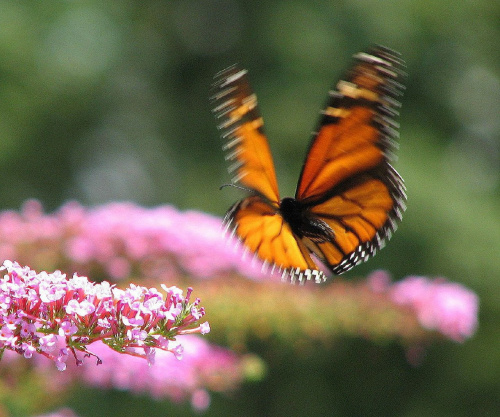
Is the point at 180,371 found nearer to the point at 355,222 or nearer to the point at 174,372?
the point at 174,372

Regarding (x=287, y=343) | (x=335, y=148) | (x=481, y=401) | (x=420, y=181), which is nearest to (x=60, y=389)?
(x=287, y=343)

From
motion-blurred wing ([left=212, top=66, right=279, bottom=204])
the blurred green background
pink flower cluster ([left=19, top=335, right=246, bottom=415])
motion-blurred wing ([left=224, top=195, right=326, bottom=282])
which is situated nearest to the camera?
motion-blurred wing ([left=212, top=66, right=279, bottom=204])

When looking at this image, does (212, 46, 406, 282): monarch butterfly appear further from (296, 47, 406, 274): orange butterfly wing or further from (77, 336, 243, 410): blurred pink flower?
(77, 336, 243, 410): blurred pink flower

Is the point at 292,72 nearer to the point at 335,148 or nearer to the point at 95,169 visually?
the point at 95,169

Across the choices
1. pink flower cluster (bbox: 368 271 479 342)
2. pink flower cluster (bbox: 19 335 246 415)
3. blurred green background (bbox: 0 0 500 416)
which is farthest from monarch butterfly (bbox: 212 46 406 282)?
blurred green background (bbox: 0 0 500 416)

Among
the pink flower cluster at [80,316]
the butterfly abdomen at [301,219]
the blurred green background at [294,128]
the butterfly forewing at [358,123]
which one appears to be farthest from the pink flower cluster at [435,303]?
the blurred green background at [294,128]

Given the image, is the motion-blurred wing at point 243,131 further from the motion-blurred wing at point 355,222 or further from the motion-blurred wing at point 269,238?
the motion-blurred wing at point 355,222

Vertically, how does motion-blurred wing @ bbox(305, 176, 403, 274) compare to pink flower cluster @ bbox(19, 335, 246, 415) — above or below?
above

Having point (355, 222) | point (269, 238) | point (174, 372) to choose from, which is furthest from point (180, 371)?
point (355, 222)
